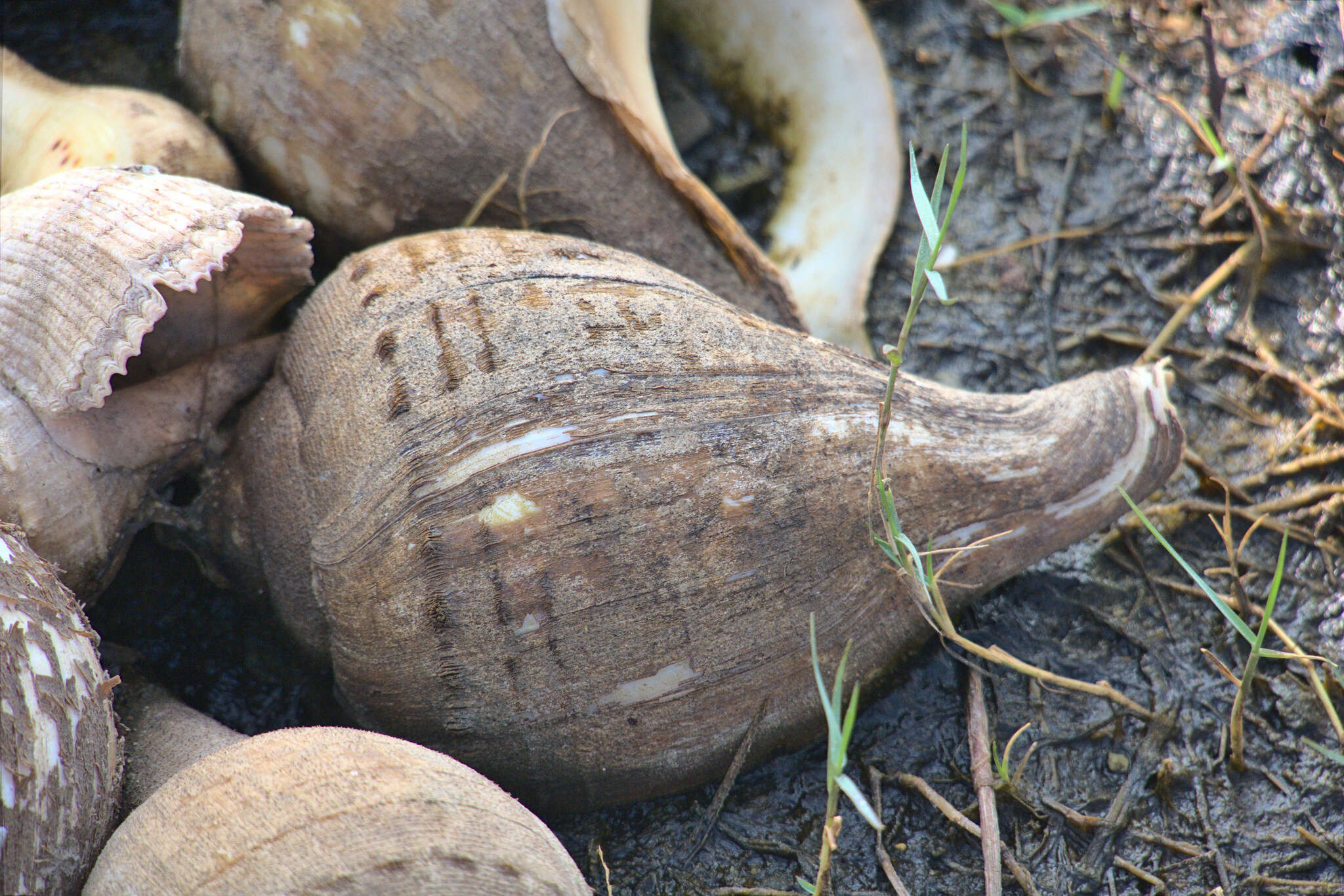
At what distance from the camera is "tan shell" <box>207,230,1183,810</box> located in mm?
1309

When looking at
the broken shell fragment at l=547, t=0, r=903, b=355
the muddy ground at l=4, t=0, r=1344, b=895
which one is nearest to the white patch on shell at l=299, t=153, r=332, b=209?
the muddy ground at l=4, t=0, r=1344, b=895

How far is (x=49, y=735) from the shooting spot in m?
1.12

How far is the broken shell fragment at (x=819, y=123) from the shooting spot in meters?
2.17

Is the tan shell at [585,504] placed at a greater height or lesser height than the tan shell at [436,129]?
lesser

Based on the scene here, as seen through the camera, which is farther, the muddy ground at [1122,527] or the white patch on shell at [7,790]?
the muddy ground at [1122,527]

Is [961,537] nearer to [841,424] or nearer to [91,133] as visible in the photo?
[841,424]

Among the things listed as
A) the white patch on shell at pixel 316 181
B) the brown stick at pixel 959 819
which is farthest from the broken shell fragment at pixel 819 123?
the brown stick at pixel 959 819

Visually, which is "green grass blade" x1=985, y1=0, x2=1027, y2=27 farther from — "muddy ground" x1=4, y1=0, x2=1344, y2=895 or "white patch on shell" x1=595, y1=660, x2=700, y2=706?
"white patch on shell" x1=595, y1=660, x2=700, y2=706

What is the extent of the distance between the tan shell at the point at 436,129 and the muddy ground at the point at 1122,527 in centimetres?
47

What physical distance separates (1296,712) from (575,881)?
1278mm

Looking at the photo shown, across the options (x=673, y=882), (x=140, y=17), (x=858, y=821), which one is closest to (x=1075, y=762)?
(x=858, y=821)

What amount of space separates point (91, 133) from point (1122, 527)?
2.01 meters

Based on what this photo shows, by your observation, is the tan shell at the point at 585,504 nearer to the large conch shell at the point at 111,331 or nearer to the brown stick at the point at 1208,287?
the large conch shell at the point at 111,331

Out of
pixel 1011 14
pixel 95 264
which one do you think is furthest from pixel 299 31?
pixel 1011 14
